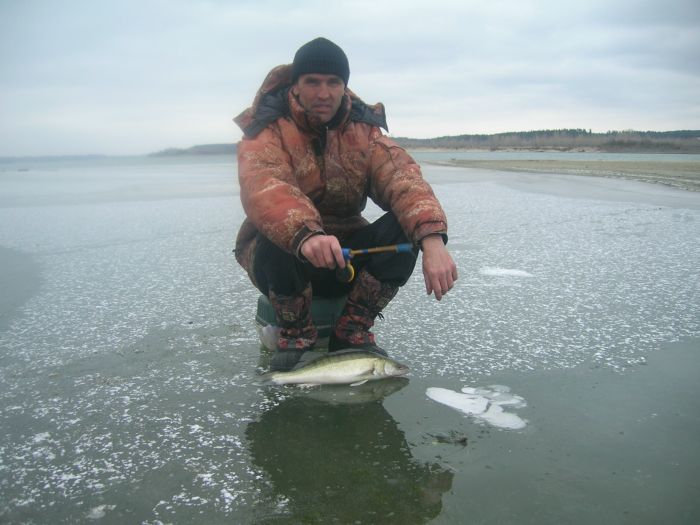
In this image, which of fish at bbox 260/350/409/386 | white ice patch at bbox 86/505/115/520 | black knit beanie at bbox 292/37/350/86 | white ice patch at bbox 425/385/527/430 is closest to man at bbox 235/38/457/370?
black knit beanie at bbox 292/37/350/86

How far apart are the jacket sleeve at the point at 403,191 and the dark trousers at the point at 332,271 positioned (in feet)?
0.46

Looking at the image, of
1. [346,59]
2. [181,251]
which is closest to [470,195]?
[181,251]

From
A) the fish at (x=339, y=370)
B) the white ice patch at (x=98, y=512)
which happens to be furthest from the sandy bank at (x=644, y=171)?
the white ice patch at (x=98, y=512)

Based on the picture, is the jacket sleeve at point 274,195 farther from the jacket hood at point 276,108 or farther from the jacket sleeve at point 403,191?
the jacket sleeve at point 403,191

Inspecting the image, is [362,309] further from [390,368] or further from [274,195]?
[274,195]

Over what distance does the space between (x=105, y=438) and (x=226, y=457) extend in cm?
49

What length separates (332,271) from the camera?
306cm

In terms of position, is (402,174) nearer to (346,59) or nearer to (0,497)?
(346,59)

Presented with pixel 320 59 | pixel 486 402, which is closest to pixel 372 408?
pixel 486 402

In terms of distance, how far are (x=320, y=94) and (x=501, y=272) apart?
2.61 m

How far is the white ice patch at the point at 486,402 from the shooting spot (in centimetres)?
220

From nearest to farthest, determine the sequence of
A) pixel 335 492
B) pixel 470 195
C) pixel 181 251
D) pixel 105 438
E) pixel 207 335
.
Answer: pixel 335 492 < pixel 105 438 < pixel 207 335 < pixel 181 251 < pixel 470 195

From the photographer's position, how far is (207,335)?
3.26 m

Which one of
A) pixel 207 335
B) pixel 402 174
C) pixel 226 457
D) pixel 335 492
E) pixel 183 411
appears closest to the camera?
pixel 335 492
